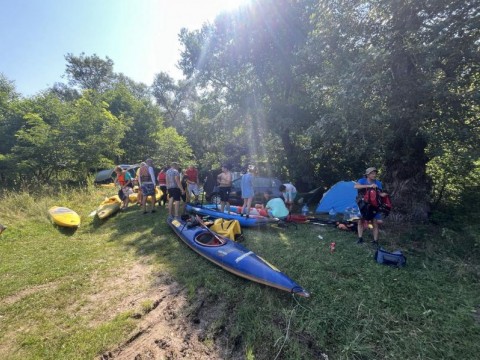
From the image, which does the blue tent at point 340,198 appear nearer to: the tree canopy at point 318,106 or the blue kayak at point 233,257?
the tree canopy at point 318,106

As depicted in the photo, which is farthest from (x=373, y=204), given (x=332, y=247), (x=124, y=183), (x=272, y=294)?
(x=124, y=183)

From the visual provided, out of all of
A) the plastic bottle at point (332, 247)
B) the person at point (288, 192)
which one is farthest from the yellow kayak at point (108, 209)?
the plastic bottle at point (332, 247)

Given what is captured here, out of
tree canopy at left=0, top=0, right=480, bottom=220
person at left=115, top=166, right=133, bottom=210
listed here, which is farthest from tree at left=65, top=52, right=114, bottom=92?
person at left=115, top=166, right=133, bottom=210

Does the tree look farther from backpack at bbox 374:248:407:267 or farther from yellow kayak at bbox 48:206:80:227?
backpack at bbox 374:248:407:267

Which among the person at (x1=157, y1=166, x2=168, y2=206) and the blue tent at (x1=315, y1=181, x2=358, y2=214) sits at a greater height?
the person at (x1=157, y1=166, x2=168, y2=206)

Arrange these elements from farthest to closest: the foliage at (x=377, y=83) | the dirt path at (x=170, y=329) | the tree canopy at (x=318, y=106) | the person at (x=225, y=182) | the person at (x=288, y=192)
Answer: the person at (x=288, y=192), the person at (x=225, y=182), the tree canopy at (x=318, y=106), the foliage at (x=377, y=83), the dirt path at (x=170, y=329)

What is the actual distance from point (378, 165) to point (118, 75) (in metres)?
37.2

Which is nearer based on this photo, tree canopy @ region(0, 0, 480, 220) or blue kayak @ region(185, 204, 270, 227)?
tree canopy @ region(0, 0, 480, 220)

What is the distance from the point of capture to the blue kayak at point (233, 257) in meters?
3.71

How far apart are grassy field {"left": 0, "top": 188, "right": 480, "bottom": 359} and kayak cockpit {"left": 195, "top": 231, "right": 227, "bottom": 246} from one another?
34 centimetres

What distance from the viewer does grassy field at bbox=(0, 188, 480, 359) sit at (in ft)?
9.27

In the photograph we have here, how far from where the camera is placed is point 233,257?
14.5 ft

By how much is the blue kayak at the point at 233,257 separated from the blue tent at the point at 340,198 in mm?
4467

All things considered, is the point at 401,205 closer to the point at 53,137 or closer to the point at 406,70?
the point at 406,70
